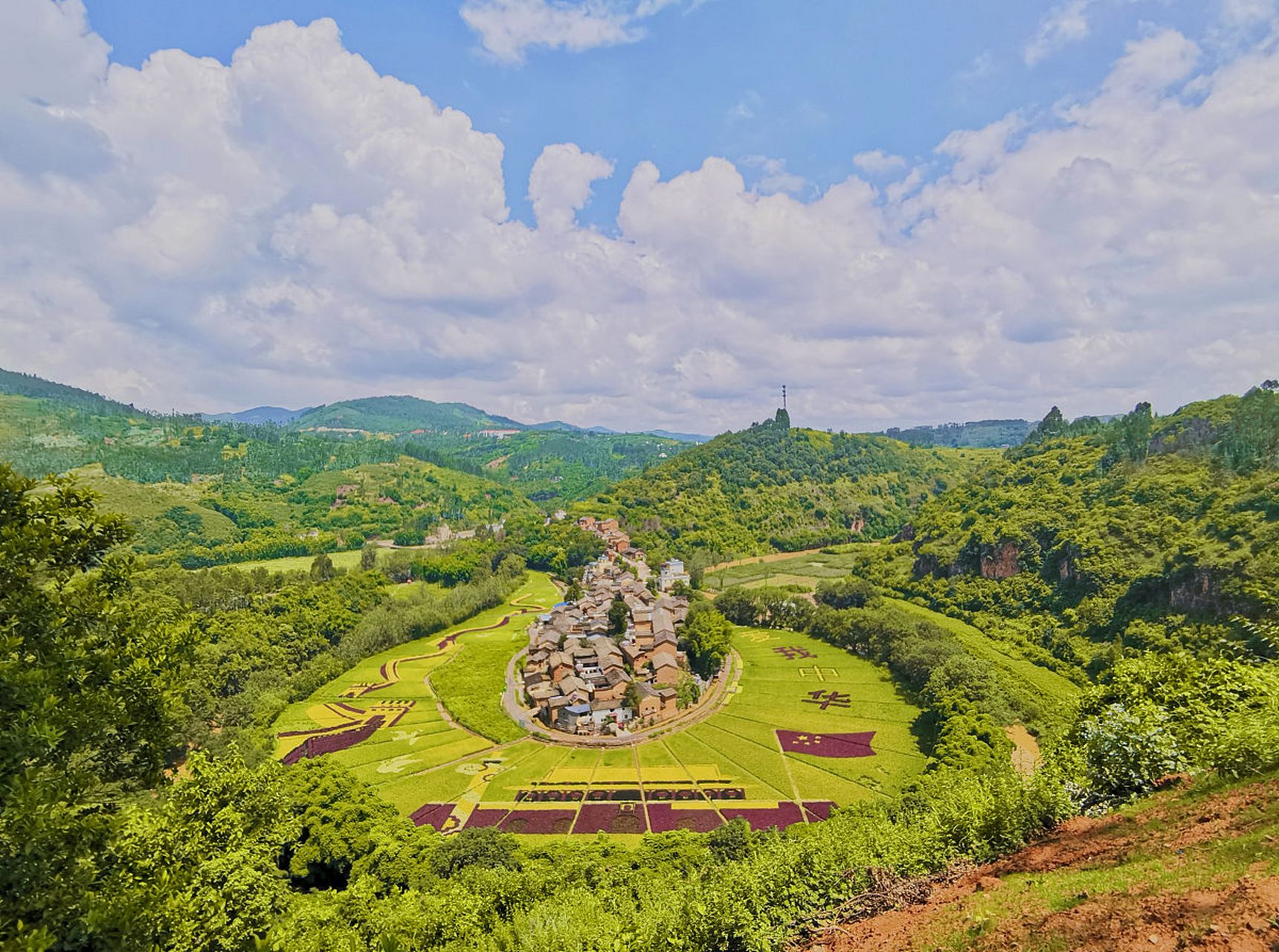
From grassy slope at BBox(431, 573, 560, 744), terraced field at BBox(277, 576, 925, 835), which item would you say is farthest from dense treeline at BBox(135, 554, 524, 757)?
grassy slope at BBox(431, 573, 560, 744)

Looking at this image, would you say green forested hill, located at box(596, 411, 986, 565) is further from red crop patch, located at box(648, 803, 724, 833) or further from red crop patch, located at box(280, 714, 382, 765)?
red crop patch, located at box(648, 803, 724, 833)

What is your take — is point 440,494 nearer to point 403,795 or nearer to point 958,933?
point 403,795

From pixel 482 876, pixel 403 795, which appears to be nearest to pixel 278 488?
pixel 403 795

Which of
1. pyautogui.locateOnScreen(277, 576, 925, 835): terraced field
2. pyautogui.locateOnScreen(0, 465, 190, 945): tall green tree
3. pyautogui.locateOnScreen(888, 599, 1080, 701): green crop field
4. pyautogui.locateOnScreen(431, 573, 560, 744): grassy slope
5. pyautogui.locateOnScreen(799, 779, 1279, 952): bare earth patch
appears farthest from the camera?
pyautogui.locateOnScreen(888, 599, 1080, 701): green crop field

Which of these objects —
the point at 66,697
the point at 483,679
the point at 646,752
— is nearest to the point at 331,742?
the point at 483,679

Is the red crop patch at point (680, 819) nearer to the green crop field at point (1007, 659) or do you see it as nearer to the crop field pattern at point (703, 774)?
the crop field pattern at point (703, 774)

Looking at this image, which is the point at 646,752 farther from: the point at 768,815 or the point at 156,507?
the point at 156,507
